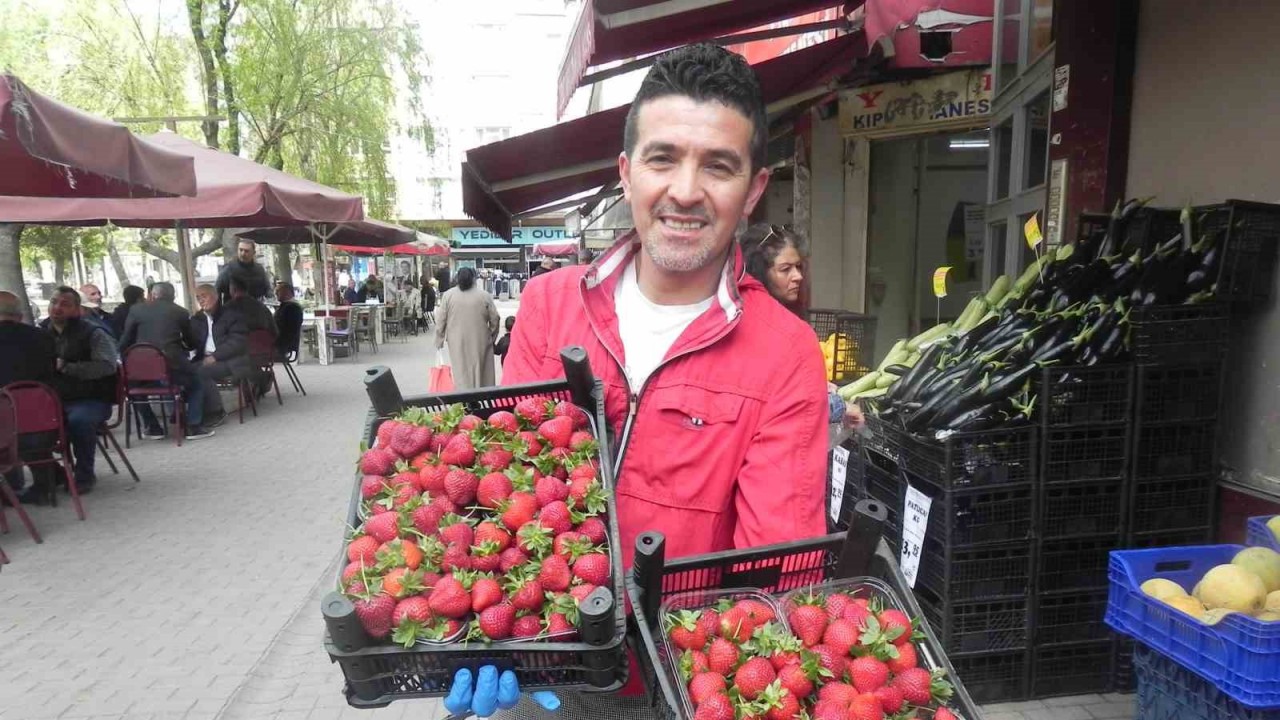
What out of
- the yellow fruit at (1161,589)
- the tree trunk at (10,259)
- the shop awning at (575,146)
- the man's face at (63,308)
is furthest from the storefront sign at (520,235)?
the yellow fruit at (1161,589)

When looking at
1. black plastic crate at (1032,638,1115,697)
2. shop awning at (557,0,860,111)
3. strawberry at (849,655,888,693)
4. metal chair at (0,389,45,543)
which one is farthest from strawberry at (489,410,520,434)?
metal chair at (0,389,45,543)

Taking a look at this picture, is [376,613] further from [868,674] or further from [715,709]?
[868,674]

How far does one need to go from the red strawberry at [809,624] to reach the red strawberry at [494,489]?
0.61m

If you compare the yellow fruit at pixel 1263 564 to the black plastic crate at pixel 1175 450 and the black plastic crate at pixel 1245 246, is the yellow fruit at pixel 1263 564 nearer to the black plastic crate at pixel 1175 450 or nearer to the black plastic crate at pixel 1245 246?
the black plastic crate at pixel 1175 450

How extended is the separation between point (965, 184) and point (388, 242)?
1129 cm

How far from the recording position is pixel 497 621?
1.27 metres

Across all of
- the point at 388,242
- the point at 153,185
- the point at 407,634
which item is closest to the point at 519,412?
the point at 407,634

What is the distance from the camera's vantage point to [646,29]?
4723mm

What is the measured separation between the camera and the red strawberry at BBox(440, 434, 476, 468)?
154 centimetres

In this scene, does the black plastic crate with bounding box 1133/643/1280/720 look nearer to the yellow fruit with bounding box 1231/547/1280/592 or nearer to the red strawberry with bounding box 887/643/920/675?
the yellow fruit with bounding box 1231/547/1280/592

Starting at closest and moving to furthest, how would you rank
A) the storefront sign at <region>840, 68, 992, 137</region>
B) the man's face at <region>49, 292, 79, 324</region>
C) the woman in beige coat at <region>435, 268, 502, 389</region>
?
the storefront sign at <region>840, 68, 992, 137</region> < the man's face at <region>49, 292, 79, 324</region> < the woman in beige coat at <region>435, 268, 502, 389</region>

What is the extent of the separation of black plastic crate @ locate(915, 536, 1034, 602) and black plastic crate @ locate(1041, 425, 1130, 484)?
1.13 feet

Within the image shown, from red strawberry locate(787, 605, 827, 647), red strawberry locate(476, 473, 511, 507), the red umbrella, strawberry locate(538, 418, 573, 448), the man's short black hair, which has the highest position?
the red umbrella

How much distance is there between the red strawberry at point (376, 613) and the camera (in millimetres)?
1246
